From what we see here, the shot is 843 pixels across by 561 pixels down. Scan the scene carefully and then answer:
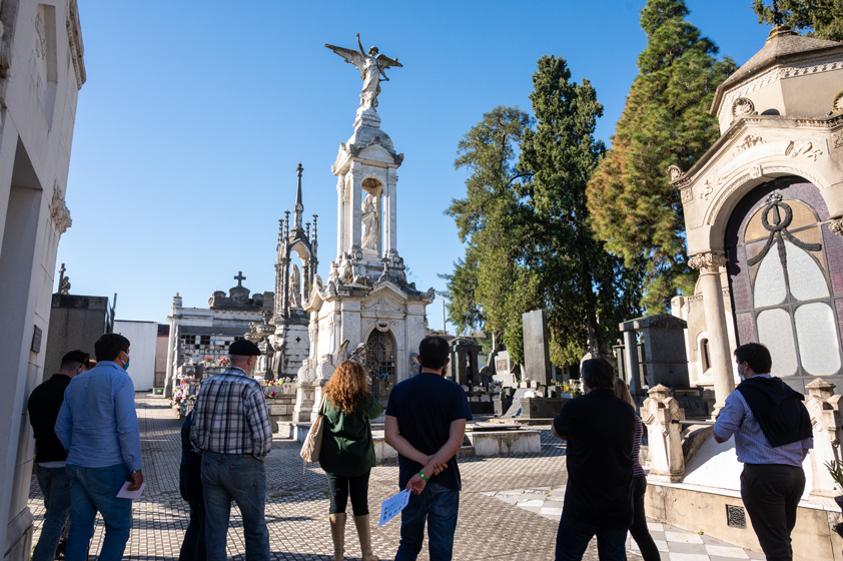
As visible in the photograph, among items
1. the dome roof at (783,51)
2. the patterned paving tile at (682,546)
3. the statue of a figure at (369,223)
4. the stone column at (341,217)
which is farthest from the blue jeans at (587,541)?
the statue of a figure at (369,223)

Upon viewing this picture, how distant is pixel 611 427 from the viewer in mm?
3430

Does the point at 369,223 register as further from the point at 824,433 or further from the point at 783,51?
the point at 824,433

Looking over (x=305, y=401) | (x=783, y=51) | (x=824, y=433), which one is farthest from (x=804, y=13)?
(x=305, y=401)

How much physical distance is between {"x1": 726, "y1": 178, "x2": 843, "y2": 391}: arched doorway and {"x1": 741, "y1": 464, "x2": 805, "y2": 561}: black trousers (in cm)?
434

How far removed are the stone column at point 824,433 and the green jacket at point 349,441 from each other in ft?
13.1

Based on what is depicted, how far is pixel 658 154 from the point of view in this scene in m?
22.4

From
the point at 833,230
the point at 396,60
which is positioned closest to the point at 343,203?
the point at 396,60

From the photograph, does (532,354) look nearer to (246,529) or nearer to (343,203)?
(343,203)

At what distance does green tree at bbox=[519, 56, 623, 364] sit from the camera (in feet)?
94.6

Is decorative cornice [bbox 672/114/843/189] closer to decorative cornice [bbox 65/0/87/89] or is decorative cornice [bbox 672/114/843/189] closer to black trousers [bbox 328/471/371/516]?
black trousers [bbox 328/471/371/516]

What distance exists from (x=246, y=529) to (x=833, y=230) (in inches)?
300

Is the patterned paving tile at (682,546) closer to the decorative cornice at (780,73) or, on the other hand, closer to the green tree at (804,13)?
the decorative cornice at (780,73)

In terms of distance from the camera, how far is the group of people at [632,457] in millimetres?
3410

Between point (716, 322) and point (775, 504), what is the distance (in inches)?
201
